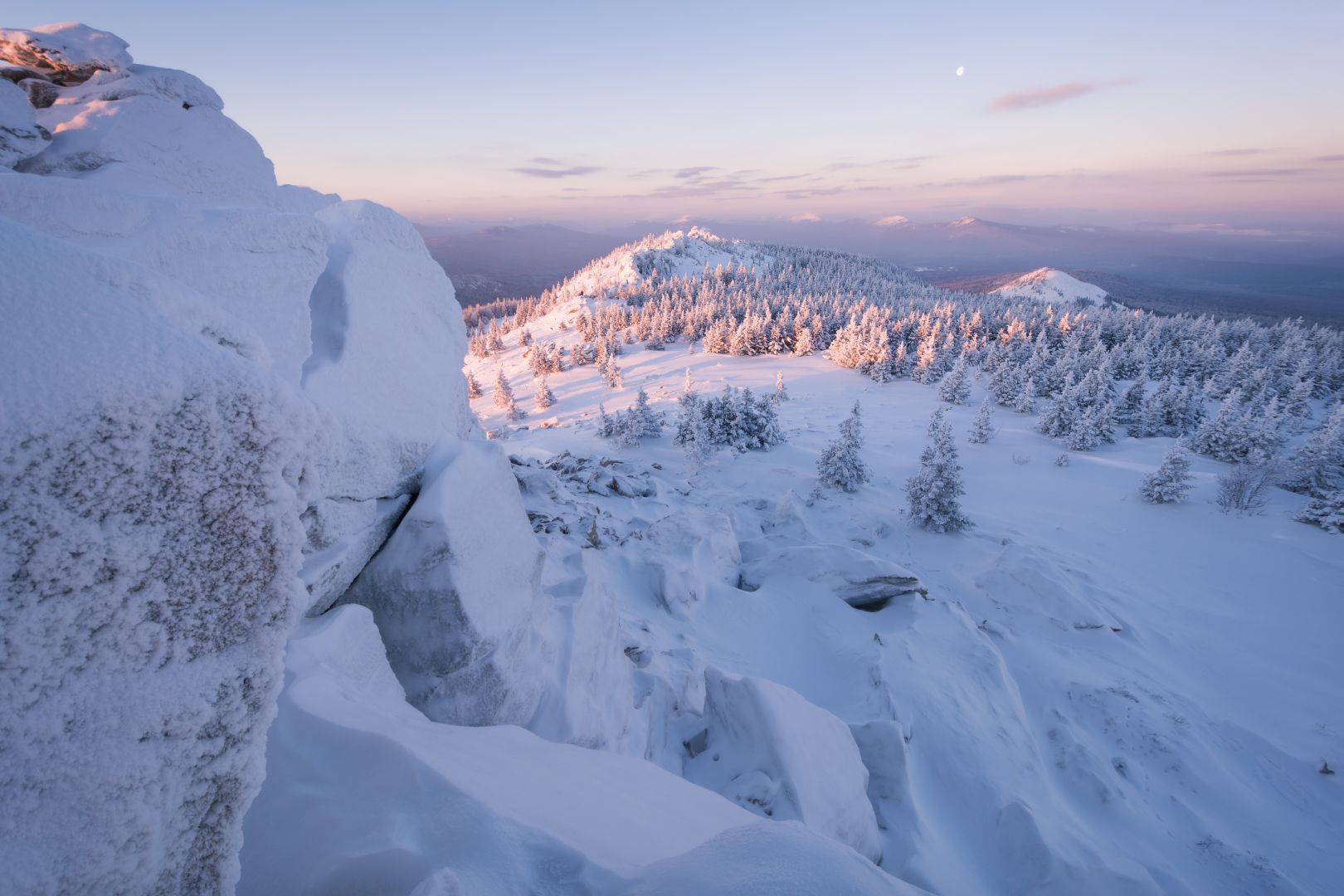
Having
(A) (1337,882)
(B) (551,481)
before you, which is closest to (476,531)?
(B) (551,481)

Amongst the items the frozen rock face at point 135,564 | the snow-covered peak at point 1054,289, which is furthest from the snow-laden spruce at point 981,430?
the snow-covered peak at point 1054,289

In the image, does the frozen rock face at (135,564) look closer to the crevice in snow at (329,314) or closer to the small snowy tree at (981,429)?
the crevice in snow at (329,314)

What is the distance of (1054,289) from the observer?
526ft

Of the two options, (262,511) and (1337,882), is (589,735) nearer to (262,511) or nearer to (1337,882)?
(262,511)

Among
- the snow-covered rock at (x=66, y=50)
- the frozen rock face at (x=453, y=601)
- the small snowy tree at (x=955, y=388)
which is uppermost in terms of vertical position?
the snow-covered rock at (x=66, y=50)

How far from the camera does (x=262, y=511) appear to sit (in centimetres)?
204

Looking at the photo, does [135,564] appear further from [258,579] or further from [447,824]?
[447,824]

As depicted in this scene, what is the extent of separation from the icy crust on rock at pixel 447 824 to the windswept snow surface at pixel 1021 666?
102 inches

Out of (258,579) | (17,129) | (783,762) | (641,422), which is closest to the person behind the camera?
(258,579)

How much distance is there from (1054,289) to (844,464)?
618 ft

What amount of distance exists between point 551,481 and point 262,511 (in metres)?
10.0

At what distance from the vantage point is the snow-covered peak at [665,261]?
114m

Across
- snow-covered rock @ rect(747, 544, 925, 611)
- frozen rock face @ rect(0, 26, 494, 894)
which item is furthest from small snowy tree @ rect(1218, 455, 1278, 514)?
frozen rock face @ rect(0, 26, 494, 894)

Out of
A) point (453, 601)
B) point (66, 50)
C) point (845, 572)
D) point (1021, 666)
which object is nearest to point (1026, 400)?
point (1021, 666)
